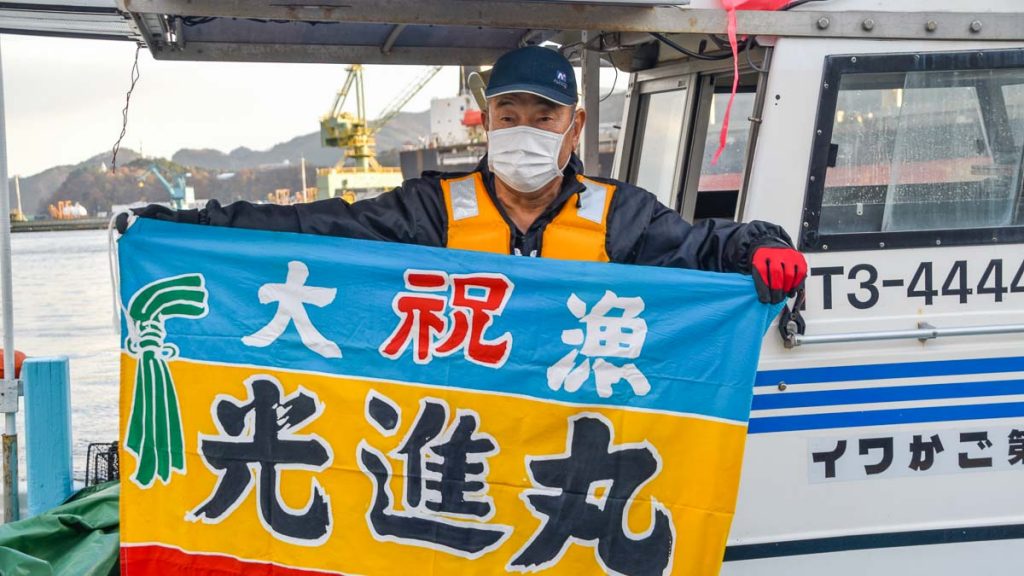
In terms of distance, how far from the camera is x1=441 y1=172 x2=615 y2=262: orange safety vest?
347 centimetres

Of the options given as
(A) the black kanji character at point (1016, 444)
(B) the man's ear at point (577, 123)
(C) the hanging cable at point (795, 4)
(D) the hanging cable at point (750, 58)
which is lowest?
(A) the black kanji character at point (1016, 444)

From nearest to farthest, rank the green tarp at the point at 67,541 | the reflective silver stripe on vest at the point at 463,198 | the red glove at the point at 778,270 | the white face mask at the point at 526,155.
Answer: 1. the red glove at the point at 778,270
2. the white face mask at the point at 526,155
3. the reflective silver stripe on vest at the point at 463,198
4. the green tarp at the point at 67,541

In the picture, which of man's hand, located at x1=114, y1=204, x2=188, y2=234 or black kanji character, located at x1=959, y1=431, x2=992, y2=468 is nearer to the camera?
man's hand, located at x1=114, y1=204, x2=188, y2=234

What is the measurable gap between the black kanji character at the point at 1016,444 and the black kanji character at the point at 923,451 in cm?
26

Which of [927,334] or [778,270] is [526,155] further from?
[927,334]

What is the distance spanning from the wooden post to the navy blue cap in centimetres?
262

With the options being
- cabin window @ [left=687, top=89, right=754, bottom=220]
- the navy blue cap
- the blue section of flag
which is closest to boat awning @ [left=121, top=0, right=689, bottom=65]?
the navy blue cap

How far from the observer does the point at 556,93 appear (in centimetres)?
341

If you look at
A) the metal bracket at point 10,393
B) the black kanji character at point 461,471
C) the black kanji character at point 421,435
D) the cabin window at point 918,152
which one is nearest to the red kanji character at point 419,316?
the black kanji character at point 421,435

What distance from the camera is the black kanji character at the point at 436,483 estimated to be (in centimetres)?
328

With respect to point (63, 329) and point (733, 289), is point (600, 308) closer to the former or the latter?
point (733, 289)

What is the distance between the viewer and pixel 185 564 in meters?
3.29

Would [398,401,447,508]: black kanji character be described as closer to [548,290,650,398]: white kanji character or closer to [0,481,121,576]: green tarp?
[548,290,650,398]: white kanji character

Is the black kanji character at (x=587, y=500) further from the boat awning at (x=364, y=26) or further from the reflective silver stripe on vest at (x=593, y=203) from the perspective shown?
the boat awning at (x=364, y=26)
